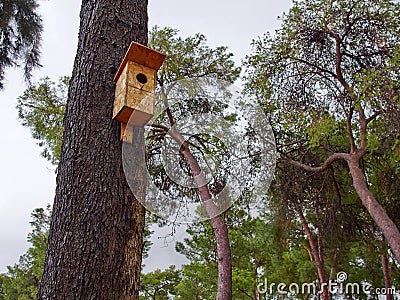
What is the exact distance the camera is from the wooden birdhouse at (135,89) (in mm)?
1064

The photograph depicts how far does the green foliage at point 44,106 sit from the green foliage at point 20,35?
203cm

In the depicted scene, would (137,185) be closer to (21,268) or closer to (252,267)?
(252,267)

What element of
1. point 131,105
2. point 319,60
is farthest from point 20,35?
point 319,60

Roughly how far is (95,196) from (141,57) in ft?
1.40

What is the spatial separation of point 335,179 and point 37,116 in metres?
4.41

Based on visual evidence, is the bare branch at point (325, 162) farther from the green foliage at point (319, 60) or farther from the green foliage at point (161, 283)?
the green foliage at point (161, 283)

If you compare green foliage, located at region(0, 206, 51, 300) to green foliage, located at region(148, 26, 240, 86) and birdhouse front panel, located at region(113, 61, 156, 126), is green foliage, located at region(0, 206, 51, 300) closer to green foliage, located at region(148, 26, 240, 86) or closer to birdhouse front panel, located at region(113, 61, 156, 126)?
green foliage, located at region(148, 26, 240, 86)

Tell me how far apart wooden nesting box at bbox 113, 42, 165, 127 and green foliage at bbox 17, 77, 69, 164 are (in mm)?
4806

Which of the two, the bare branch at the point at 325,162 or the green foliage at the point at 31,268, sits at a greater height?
the bare branch at the point at 325,162

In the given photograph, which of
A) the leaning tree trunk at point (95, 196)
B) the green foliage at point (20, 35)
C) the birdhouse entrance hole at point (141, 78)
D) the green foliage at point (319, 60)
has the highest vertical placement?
the green foliage at point (319, 60)

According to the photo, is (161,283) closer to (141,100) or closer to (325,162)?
(325,162)

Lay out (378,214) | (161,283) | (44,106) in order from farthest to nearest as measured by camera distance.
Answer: (161,283)
(44,106)
(378,214)

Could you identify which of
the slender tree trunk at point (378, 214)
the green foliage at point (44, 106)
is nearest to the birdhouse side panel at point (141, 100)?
the slender tree trunk at point (378, 214)

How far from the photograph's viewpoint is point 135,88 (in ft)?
3.61
